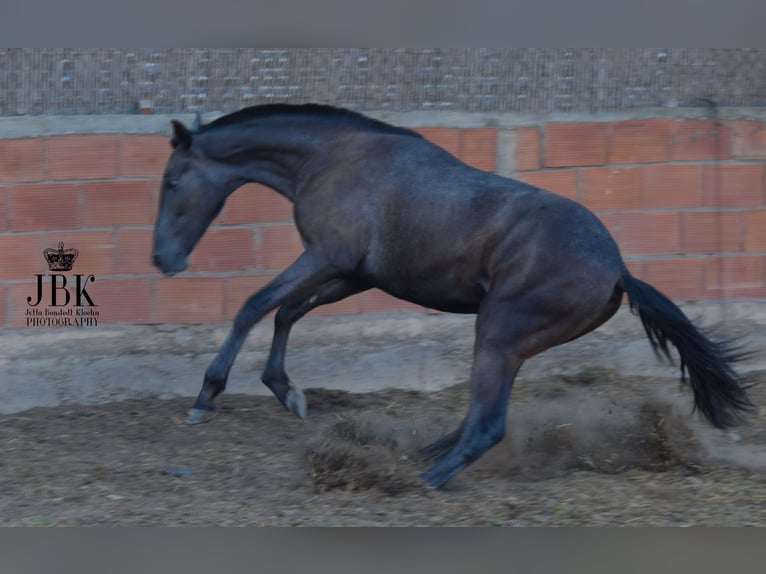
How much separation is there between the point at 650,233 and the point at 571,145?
712mm

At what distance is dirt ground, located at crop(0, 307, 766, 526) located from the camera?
15.1 feet

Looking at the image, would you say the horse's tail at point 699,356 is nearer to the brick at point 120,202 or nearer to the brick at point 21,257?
the brick at point 120,202

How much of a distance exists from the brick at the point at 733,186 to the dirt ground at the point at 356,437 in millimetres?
762

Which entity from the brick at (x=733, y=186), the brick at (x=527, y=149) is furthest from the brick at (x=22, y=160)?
the brick at (x=733, y=186)

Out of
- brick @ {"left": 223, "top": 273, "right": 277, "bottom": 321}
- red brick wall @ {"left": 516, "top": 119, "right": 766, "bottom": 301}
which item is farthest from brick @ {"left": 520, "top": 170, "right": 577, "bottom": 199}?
brick @ {"left": 223, "top": 273, "right": 277, "bottom": 321}

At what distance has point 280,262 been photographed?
20.7ft

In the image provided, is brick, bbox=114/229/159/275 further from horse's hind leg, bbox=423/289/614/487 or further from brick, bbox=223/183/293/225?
horse's hind leg, bbox=423/289/614/487

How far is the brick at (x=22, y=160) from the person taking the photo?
20.3ft

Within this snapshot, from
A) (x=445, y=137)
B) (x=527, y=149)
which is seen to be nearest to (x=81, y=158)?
(x=445, y=137)

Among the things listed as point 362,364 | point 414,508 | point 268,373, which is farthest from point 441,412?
point 414,508

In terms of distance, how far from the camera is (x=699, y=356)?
501cm

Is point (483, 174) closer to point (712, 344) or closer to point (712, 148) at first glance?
point (712, 344)

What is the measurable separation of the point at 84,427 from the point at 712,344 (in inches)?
129

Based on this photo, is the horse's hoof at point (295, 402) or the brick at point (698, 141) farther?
the brick at point (698, 141)
